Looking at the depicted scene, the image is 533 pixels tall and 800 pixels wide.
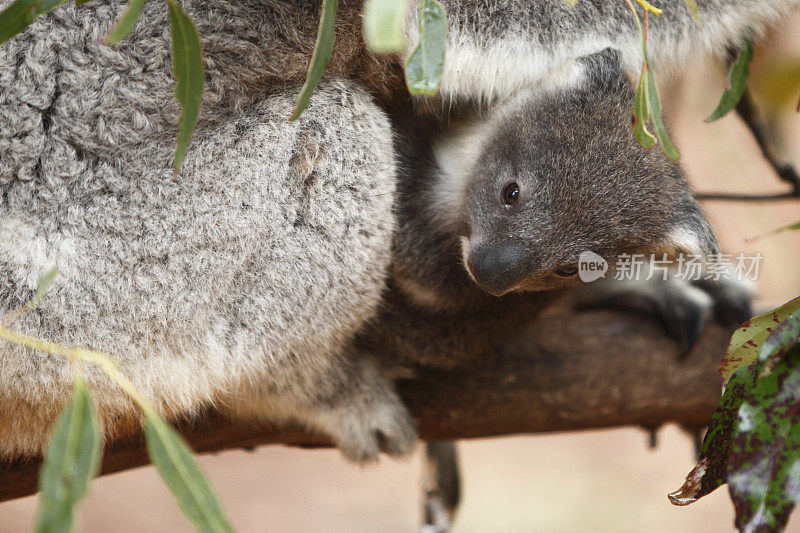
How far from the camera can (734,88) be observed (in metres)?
1.72

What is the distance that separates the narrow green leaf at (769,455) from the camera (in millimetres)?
1010

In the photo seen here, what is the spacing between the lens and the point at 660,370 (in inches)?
97.1

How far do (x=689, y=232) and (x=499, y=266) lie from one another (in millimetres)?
512

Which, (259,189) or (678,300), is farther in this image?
(678,300)

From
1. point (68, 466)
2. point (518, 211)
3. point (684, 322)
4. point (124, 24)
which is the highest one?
point (124, 24)

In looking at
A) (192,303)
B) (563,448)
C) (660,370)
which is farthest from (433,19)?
(563,448)

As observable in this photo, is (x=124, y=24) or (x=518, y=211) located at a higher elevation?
(x=124, y=24)

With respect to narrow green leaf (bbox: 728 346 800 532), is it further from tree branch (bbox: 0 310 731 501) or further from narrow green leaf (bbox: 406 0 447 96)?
tree branch (bbox: 0 310 731 501)

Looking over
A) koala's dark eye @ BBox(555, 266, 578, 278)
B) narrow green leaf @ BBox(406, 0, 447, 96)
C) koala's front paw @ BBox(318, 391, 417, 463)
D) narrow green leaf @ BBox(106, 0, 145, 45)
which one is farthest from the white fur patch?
narrow green leaf @ BBox(106, 0, 145, 45)

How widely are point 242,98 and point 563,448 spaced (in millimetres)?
5627

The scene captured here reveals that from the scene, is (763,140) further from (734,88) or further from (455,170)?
(455,170)

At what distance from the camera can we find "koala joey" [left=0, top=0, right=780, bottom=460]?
154 cm

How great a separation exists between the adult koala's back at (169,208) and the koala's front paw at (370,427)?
0.38 metres

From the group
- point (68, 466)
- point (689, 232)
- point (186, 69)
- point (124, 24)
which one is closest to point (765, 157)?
point (689, 232)
